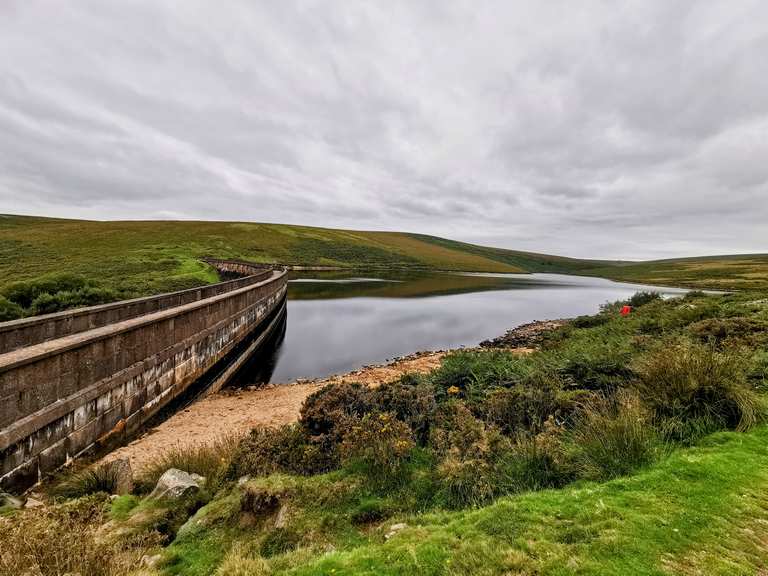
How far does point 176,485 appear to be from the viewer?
5.36m

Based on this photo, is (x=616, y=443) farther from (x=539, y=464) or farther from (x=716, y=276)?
(x=716, y=276)

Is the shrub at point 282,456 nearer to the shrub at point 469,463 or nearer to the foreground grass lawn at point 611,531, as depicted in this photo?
the shrub at point 469,463

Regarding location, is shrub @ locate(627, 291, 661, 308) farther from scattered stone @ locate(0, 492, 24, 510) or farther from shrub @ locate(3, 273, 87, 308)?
shrub @ locate(3, 273, 87, 308)

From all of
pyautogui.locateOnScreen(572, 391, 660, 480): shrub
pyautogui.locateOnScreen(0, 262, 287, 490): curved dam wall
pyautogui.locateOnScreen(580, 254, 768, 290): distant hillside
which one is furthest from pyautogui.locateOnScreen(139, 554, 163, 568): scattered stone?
pyautogui.locateOnScreen(580, 254, 768, 290): distant hillside

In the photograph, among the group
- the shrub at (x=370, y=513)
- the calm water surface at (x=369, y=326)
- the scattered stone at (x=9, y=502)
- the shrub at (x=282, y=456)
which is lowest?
the calm water surface at (x=369, y=326)

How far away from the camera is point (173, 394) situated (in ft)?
35.6

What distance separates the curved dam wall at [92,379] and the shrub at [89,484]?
66 centimetres

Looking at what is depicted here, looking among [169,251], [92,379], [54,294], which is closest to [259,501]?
[92,379]

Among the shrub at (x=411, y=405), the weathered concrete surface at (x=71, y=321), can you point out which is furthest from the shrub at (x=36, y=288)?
the shrub at (x=411, y=405)

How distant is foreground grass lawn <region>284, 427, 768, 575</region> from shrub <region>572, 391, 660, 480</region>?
30 cm

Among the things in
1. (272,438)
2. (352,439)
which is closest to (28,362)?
(272,438)

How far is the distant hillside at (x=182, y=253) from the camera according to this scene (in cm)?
3431

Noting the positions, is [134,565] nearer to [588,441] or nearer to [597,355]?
[588,441]

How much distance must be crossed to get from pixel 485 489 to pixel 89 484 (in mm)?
A: 5860
